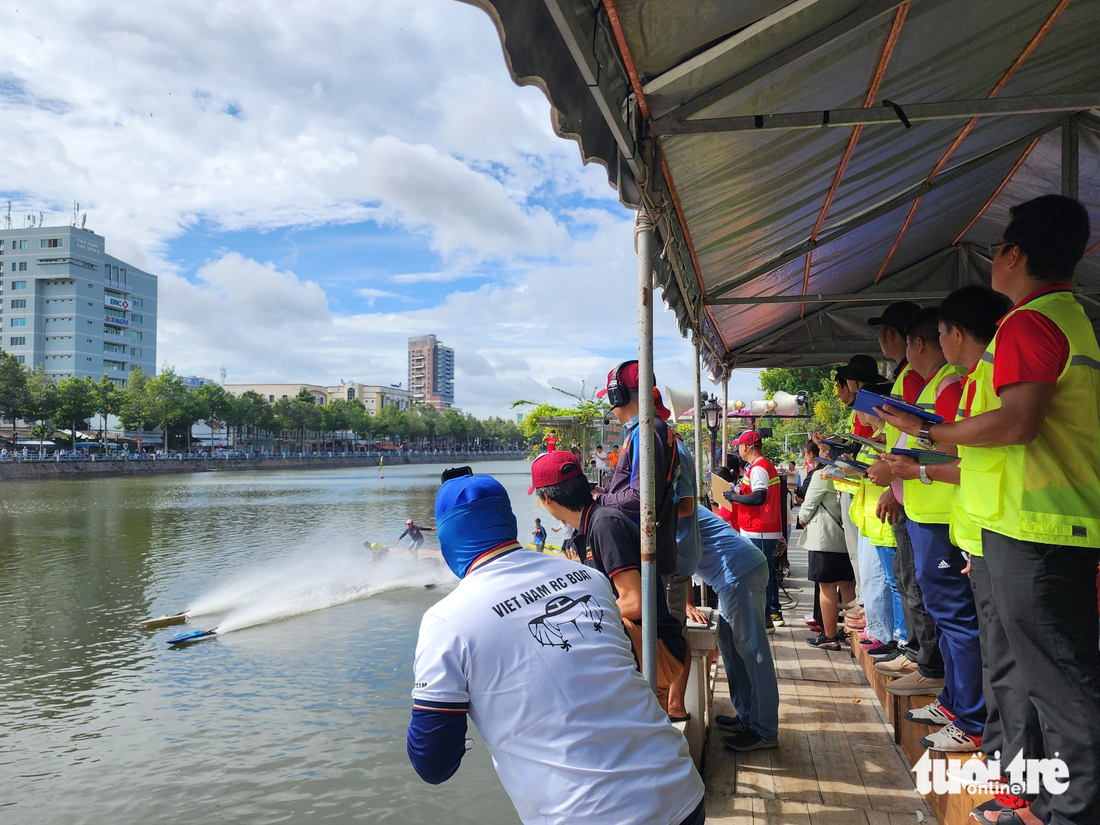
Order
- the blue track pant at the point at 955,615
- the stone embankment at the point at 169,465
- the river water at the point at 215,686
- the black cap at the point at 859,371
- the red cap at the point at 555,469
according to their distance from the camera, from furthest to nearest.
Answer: the stone embankment at the point at 169,465
the river water at the point at 215,686
the black cap at the point at 859,371
the blue track pant at the point at 955,615
the red cap at the point at 555,469

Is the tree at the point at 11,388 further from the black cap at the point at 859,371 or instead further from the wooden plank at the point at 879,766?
the wooden plank at the point at 879,766

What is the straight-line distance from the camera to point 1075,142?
4.72 metres

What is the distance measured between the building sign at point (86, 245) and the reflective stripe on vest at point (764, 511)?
102 metres

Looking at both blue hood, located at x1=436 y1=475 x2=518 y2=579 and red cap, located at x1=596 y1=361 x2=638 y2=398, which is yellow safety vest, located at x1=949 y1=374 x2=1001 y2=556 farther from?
blue hood, located at x1=436 y1=475 x2=518 y2=579

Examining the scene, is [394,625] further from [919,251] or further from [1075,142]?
[1075,142]

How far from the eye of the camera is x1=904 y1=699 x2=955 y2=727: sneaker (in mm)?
3193

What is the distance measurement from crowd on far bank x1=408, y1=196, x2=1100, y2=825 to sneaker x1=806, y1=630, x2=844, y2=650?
2292 mm

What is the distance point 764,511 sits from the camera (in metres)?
6.67

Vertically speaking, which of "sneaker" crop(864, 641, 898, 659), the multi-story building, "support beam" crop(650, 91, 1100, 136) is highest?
the multi-story building

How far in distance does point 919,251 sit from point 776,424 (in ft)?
84.6

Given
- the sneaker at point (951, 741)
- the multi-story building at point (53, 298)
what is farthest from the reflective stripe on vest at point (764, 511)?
the multi-story building at point (53, 298)

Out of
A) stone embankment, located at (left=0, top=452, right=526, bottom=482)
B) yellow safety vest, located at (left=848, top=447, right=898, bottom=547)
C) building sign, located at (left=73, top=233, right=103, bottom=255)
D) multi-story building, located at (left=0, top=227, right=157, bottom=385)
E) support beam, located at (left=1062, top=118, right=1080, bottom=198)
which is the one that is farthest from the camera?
building sign, located at (left=73, top=233, right=103, bottom=255)

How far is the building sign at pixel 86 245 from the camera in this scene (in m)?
87.4

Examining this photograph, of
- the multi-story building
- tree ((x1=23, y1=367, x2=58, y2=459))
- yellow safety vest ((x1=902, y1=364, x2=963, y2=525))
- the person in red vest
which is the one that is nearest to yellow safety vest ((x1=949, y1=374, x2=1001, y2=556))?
yellow safety vest ((x1=902, y1=364, x2=963, y2=525))
